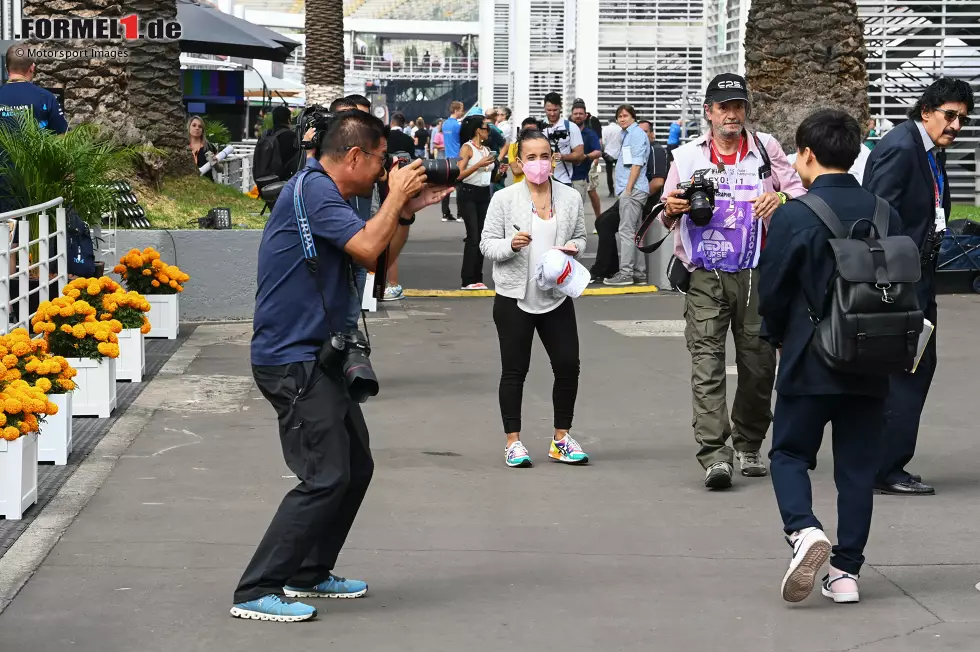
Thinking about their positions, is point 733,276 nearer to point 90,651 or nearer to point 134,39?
point 90,651

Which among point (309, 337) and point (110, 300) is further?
point (110, 300)

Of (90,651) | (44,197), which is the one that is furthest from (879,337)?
(44,197)

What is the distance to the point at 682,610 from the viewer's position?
5.31 meters

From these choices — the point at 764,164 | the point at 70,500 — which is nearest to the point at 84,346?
the point at 70,500

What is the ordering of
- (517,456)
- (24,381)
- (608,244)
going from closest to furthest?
(24,381) → (517,456) → (608,244)

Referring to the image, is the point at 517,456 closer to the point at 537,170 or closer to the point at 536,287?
the point at 536,287

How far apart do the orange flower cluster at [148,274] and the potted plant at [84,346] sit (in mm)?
2696

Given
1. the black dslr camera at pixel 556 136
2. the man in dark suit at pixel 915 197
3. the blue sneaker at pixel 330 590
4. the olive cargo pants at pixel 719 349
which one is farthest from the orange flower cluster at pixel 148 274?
the blue sneaker at pixel 330 590

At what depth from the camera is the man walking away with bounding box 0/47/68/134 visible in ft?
36.2

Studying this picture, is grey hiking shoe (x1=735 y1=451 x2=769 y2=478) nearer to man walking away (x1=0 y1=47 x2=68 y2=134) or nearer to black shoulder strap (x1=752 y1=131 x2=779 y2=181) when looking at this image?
black shoulder strap (x1=752 y1=131 x2=779 y2=181)

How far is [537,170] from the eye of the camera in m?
7.88

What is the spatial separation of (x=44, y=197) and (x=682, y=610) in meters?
6.59

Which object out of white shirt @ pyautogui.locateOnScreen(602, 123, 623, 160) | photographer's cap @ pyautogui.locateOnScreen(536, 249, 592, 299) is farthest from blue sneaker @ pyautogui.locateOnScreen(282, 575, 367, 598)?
white shirt @ pyautogui.locateOnScreen(602, 123, 623, 160)

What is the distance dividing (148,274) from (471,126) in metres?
5.40
